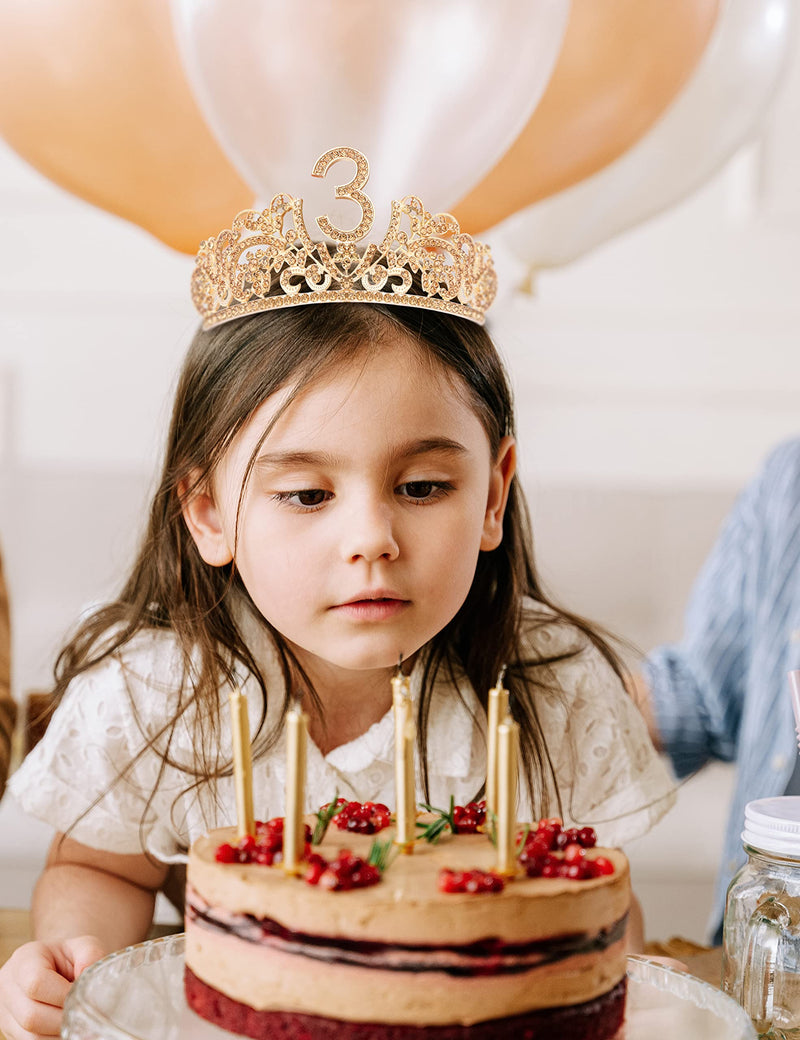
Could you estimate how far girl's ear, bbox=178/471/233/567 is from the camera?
0.99 metres

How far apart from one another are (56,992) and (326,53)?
84 centimetres

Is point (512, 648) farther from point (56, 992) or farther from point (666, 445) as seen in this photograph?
point (666, 445)

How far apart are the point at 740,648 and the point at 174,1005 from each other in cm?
130

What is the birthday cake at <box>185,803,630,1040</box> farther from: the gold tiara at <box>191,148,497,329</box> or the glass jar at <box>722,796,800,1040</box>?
the gold tiara at <box>191,148,497,329</box>

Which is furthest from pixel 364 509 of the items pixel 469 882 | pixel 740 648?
pixel 740 648

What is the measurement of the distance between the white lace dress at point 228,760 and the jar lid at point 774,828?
0.37m

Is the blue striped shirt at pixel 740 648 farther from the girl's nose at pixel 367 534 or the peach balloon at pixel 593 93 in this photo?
the girl's nose at pixel 367 534

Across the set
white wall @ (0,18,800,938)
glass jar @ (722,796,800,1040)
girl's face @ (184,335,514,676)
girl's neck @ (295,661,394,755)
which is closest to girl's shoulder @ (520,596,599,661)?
girl's neck @ (295,661,394,755)

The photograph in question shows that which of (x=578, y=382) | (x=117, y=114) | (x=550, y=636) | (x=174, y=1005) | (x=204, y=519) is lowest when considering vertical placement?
(x=174, y=1005)

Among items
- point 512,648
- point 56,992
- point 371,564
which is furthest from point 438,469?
point 56,992

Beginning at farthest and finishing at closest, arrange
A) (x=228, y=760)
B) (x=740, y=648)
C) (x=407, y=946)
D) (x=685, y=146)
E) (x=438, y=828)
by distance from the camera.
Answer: (x=740, y=648) → (x=685, y=146) → (x=228, y=760) → (x=438, y=828) → (x=407, y=946)

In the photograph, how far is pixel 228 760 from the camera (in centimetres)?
109

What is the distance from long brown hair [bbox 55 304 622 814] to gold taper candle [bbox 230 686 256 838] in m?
0.33

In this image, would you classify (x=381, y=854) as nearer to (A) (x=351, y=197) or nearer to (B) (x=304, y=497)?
(B) (x=304, y=497)
